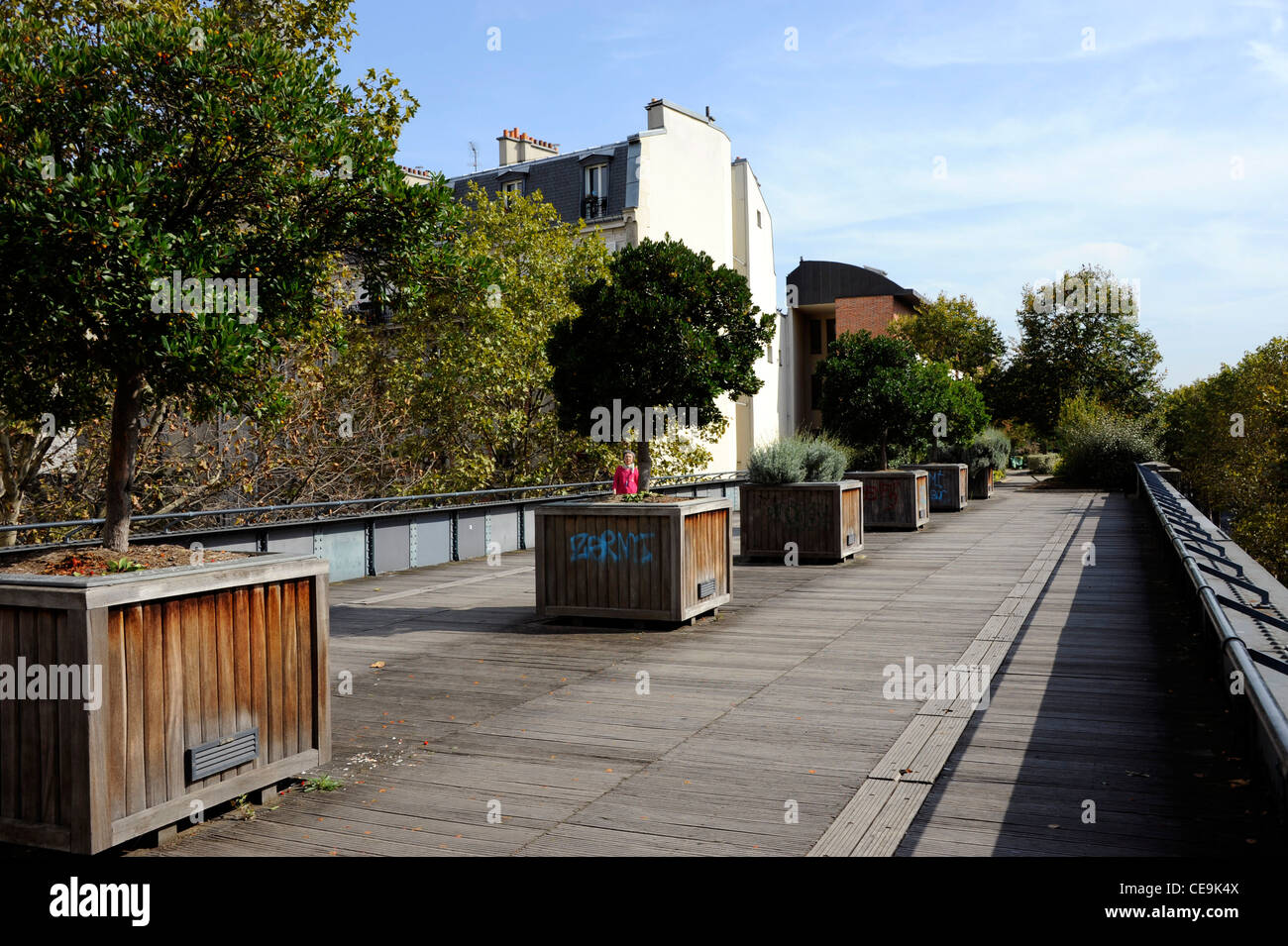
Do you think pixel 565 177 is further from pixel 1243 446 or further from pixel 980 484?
pixel 1243 446

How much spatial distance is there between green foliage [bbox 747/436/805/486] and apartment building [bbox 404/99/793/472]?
17.2 m

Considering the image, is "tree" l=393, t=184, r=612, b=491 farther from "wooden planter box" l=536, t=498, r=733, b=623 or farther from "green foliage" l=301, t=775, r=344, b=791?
"green foliage" l=301, t=775, r=344, b=791

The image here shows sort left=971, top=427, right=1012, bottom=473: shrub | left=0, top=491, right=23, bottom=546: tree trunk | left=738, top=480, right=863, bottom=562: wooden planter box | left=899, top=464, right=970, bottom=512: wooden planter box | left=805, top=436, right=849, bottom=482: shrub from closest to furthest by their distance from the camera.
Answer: left=0, top=491, right=23, bottom=546: tree trunk < left=738, top=480, right=863, bottom=562: wooden planter box < left=805, top=436, right=849, bottom=482: shrub < left=899, top=464, right=970, bottom=512: wooden planter box < left=971, top=427, right=1012, bottom=473: shrub

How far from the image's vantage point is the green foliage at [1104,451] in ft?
143

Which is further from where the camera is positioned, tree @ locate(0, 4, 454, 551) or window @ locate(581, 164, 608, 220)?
window @ locate(581, 164, 608, 220)

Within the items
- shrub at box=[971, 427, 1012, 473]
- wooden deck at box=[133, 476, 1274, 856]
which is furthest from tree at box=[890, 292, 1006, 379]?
wooden deck at box=[133, 476, 1274, 856]

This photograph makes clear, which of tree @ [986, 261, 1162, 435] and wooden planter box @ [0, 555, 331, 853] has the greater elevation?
tree @ [986, 261, 1162, 435]

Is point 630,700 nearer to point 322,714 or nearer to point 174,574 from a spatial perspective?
point 322,714

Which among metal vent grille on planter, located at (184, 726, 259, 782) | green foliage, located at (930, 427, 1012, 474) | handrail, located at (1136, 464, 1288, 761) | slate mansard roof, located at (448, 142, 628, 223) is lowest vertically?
metal vent grille on planter, located at (184, 726, 259, 782)

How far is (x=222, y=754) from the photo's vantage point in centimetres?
517

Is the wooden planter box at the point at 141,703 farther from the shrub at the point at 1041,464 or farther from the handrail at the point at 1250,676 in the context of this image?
the shrub at the point at 1041,464

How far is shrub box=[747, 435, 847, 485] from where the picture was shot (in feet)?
57.9

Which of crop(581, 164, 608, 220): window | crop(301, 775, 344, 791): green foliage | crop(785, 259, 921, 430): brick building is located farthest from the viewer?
crop(785, 259, 921, 430): brick building

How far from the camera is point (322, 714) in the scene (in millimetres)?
5832
